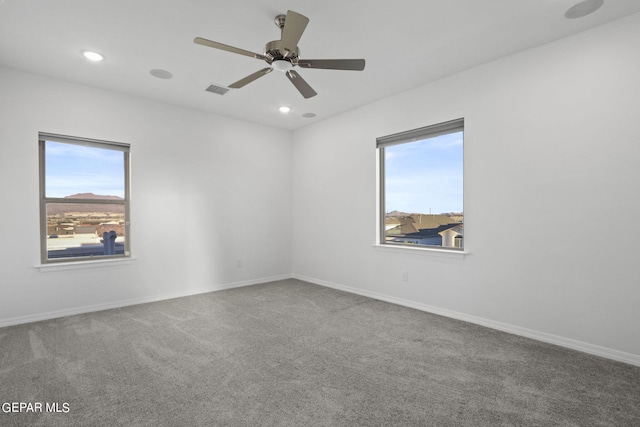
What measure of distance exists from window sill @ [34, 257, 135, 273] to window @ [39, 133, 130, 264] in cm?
11

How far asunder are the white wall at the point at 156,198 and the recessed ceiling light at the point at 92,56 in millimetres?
861

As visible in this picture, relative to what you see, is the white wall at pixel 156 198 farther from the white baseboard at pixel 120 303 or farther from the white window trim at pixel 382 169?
the white window trim at pixel 382 169

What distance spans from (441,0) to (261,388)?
307 cm

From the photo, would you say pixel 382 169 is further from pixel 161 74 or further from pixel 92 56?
pixel 92 56

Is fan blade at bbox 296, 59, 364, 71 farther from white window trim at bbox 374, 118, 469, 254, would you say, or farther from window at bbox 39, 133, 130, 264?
window at bbox 39, 133, 130, 264

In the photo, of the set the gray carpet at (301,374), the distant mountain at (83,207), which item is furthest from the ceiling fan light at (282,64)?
the distant mountain at (83,207)

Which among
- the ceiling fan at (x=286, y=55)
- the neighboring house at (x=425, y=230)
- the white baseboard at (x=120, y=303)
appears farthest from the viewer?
the neighboring house at (x=425, y=230)

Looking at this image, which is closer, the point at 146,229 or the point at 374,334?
the point at 374,334

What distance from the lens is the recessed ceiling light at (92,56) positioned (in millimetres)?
3090

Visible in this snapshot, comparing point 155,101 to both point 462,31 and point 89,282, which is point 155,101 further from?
point 462,31

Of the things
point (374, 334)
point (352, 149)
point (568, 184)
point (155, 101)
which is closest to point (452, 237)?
point (568, 184)

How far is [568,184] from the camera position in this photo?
2.83 m

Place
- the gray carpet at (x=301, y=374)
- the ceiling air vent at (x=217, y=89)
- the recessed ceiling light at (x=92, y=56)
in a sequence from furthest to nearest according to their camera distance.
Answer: the ceiling air vent at (x=217, y=89)
the recessed ceiling light at (x=92, y=56)
the gray carpet at (x=301, y=374)
